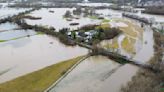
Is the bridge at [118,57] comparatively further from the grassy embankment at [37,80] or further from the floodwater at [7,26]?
the floodwater at [7,26]

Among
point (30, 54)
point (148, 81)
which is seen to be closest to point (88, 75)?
point (148, 81)

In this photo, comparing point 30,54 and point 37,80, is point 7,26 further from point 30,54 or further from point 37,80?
point 37,80

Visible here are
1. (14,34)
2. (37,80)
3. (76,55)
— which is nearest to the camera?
(37,80)

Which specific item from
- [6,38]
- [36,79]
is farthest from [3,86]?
[6,38]

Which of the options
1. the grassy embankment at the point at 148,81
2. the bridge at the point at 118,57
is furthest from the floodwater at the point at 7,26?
the grassy embankment at the point at 148,81

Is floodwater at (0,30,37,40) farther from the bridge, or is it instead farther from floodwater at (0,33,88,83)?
the bridge
